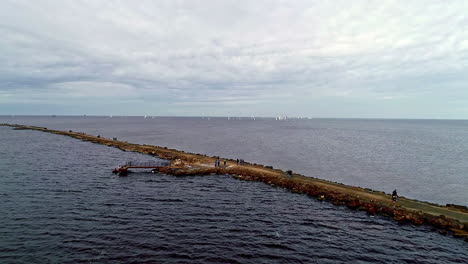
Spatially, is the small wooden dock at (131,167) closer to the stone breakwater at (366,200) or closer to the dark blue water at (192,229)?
the stone breakwater at (366,200)

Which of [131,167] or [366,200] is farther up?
[131,167]

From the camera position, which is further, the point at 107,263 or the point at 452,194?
the point at 452,194

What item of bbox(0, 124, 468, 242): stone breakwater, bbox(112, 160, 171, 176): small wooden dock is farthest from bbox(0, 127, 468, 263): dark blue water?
bbox(112, 160, 171, 176): small wooden dock

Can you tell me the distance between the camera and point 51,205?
1291 inches

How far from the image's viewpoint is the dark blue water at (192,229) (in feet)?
73.9

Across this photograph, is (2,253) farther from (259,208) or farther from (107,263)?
(259,208)

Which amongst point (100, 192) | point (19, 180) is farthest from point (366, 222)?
point (19, 180)

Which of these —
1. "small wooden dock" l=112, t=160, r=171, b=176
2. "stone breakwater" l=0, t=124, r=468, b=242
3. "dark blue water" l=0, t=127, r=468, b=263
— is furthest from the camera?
"small wooden dock" l=112, t=160, r=171, b=176

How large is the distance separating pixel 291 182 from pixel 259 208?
12.8m

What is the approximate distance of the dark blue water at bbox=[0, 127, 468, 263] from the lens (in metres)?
22.5

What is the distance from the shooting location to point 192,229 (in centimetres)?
2733

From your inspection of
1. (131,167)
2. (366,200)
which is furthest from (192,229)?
(131,167)

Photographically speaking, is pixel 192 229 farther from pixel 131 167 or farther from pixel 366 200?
pixel 131 167

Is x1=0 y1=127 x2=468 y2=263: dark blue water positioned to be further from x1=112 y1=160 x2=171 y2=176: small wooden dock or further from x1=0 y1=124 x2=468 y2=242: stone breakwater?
x1=112 y1=160 x2=171 y2=176: small wooden dock
